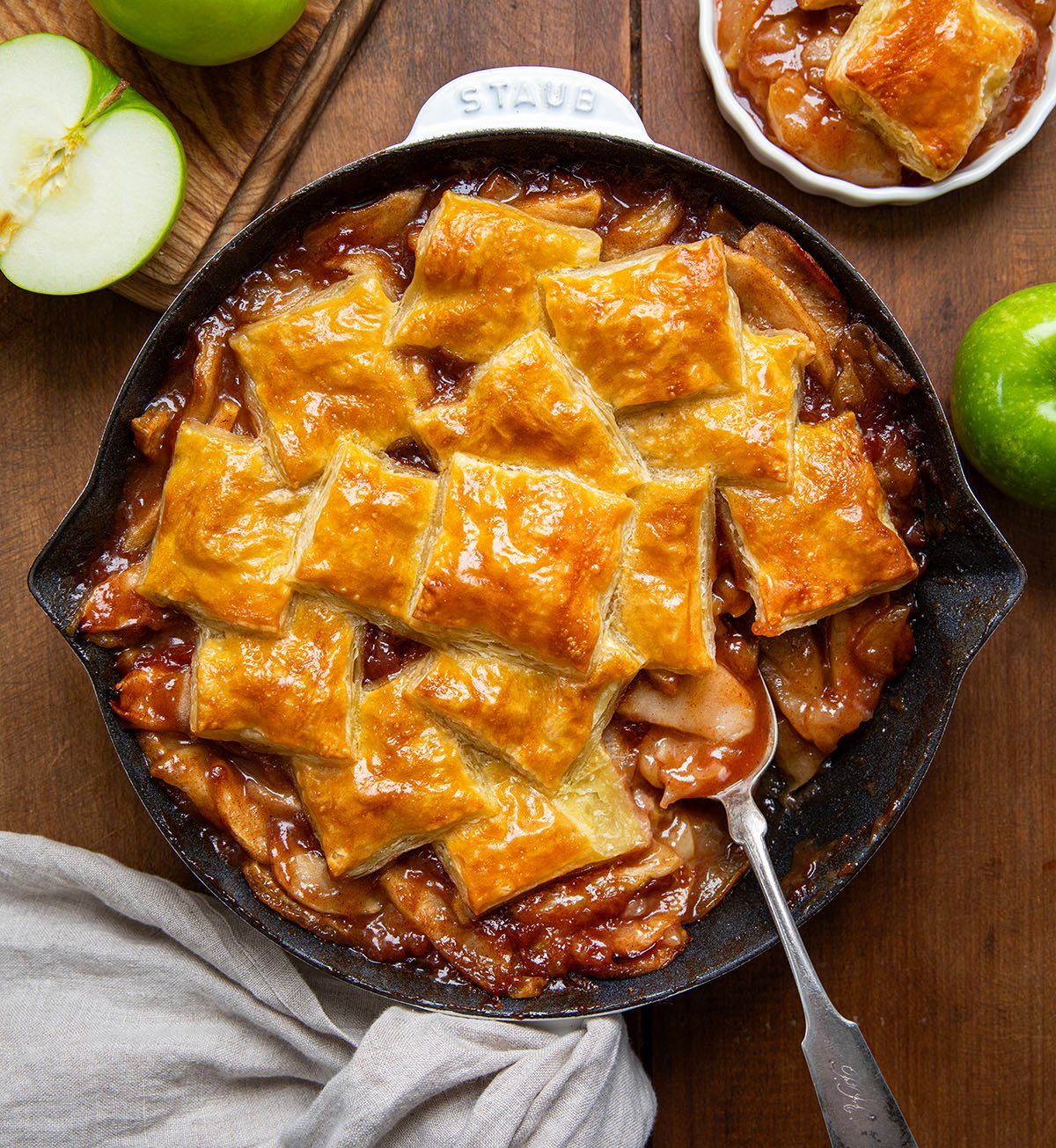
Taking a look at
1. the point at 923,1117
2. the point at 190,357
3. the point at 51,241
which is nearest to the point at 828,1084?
the point at 923,1117

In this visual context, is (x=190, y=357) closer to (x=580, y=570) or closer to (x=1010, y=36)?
(x=580, y=570)

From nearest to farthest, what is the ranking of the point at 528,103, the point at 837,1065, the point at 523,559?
the point at 523,559 → the point at 837,1065 → the point at 528,103

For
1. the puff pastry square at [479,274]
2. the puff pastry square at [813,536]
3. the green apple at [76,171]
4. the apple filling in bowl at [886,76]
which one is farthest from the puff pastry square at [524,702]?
the apple filling in bowl at [886,76]

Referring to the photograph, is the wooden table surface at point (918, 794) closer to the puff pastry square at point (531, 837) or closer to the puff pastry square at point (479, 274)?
the puff pastry square at point (479, 274)

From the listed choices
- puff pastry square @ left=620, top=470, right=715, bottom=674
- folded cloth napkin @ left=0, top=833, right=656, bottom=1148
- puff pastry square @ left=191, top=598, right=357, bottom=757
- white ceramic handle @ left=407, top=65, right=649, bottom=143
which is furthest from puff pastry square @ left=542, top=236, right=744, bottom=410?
folded cloth napkin @ left=0, top=833, right=656, bottom=1148

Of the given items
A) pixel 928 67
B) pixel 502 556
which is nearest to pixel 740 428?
pixel 502 556

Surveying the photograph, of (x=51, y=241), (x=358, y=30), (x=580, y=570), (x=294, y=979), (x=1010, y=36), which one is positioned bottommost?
(x=294, y=979)

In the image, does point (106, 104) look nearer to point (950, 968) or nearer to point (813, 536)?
point (813, 536)
